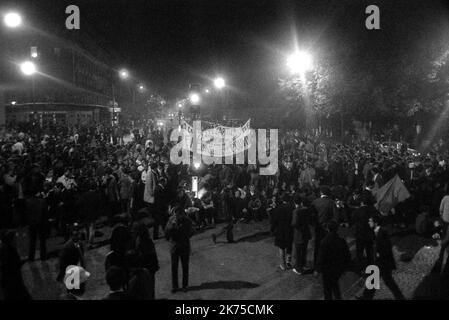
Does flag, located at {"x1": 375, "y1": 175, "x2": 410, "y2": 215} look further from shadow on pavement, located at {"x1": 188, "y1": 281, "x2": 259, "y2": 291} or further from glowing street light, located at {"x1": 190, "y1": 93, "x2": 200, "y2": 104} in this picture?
glowing street light, located at {"x1": 190, "y1": 93, "x2": 200, "y2": 104}

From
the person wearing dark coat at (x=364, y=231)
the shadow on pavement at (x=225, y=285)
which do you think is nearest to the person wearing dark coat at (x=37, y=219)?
the shadow on pavement at (x=225, y=285)

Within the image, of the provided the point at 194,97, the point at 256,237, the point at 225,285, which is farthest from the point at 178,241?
the point at 194,97

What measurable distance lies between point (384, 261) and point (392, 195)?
15.0ft

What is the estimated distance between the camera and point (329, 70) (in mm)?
24391

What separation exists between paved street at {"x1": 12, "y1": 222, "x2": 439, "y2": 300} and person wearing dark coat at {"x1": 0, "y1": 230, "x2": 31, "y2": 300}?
123cm

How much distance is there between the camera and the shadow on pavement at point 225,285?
8047mm

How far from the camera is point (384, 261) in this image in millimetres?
7367

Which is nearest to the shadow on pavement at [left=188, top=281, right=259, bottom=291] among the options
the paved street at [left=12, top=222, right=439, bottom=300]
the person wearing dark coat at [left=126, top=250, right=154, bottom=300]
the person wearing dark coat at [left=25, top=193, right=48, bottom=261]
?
the paved street at [left=12, top=222, right=439, bottom=300]

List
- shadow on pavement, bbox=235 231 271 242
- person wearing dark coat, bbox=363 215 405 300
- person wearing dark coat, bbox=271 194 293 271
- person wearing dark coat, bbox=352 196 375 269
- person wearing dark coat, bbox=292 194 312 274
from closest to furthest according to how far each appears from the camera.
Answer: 1. person wearing dark coat, bbox=363 215 405 300
2. person wearing dark coat, bbox=352 196 375 269
3. person wearing dark coat, bbox=292 194 312 274
4. person wearing dark coat, bbox=271 194 293 271
5. shadow on pavement, bbox=235 231 271 242

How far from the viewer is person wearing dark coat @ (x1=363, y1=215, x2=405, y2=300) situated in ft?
24.1

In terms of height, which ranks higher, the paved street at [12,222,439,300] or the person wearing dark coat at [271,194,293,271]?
the person wearing dark coat at [271,194,293,271]

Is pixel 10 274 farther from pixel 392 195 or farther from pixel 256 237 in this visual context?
pixel 392 195

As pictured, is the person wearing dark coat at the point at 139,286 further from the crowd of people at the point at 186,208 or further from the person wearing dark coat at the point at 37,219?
the person wearing dark coat at the point at 37,219

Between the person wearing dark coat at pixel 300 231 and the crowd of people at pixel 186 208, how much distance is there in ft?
0.08
